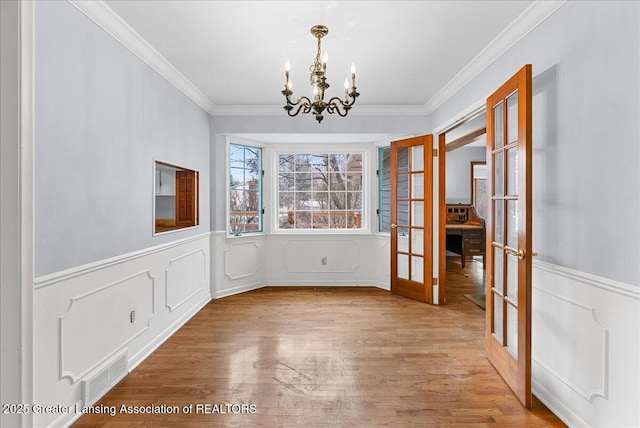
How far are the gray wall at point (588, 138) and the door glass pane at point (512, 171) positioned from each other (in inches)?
4.4

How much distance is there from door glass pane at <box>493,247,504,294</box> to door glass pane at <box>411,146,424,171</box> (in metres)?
1.85

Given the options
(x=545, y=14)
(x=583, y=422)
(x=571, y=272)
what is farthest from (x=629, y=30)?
(x=583, y=422)

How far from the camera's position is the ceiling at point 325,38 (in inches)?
80.6

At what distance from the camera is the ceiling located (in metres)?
2.05

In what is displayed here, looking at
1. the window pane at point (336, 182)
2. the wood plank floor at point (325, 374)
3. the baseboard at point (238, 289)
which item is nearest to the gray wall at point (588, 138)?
the wood plank floor at point (325, 374)

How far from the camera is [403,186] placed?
4242 mm

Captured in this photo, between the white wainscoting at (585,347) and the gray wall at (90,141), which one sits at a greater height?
the gray wall at (90,141)

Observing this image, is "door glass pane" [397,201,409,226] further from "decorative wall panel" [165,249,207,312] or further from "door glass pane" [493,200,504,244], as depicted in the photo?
"decorative wall panel" [165,249,207,312]

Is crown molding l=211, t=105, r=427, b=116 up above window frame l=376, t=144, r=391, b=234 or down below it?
above

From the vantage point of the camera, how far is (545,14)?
1.97 m

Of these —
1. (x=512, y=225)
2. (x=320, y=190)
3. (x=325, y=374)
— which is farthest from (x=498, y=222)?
(x=320, y=190)

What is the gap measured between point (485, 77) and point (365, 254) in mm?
2805

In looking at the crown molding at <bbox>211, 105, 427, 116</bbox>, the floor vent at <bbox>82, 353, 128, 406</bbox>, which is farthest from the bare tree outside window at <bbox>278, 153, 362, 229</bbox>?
the floor vent at <bbox>82, 353, 128, 406</bbox>

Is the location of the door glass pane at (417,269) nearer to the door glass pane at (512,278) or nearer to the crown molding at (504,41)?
the door glass pane at (512,278)
